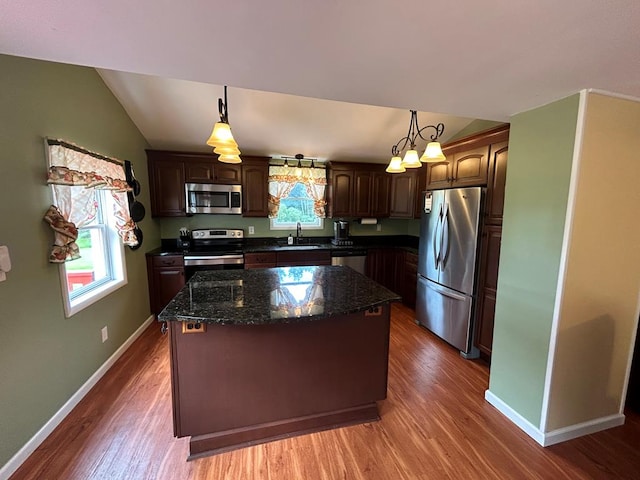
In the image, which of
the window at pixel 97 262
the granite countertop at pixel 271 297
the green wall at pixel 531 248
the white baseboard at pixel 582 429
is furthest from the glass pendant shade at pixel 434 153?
the window at pixel 97 262

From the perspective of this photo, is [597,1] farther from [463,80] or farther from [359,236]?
[359,236]

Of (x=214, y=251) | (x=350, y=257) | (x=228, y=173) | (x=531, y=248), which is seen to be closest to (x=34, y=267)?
(x=214, y=251)

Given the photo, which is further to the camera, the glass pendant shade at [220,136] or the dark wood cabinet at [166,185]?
the dark wood cabinet at [166,185]

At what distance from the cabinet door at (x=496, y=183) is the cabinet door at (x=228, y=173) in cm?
305

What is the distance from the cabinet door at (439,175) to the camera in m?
2.91

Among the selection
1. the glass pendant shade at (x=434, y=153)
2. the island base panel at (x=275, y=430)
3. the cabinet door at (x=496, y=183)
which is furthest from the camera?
the cabinet door at (x=496, y=183)

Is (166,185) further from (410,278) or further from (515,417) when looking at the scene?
(515,417)

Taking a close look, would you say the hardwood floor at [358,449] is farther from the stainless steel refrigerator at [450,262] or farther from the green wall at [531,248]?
the stainless steel refrigerator at [450,262]

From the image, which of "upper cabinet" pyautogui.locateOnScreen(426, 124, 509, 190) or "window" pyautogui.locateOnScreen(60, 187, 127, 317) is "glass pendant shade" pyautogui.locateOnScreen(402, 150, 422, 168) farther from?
"window" pyautogui.locateOnScreen(60, 187, 127, 317)

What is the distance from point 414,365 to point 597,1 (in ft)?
8.55

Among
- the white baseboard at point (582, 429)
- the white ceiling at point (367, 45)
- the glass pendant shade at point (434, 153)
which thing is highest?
the white ceiling at point (367, 45)

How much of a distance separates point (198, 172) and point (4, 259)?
245cm

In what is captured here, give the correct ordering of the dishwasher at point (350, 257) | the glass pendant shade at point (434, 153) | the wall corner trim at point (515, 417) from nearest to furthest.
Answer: the wall corner trim at point (515, 417), the glass pendant shade at point (434, 153), the dishwasher at point (350, 257)

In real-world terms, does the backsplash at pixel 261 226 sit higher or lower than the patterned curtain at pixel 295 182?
lower
